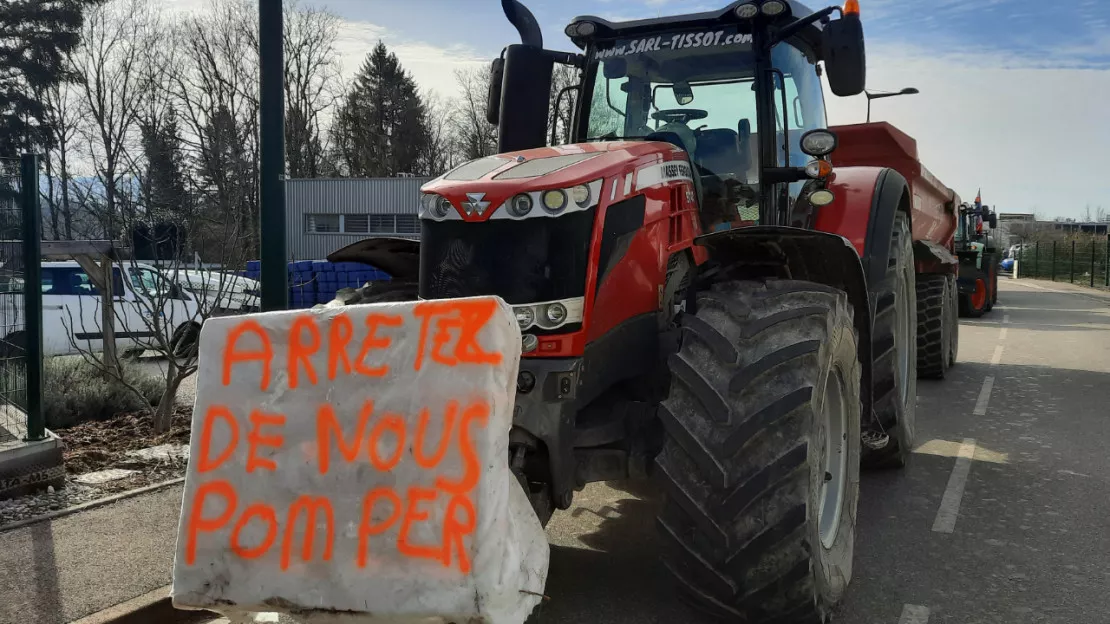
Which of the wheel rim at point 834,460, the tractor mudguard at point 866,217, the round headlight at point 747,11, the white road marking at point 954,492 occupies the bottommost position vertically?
the white road marking at point 954,492

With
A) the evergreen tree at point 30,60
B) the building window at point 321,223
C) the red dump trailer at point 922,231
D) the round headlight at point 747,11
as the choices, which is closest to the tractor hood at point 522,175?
the round headlight at point 747,11

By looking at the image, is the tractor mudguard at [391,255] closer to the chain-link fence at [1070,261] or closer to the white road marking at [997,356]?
the white road marking at [997,356]

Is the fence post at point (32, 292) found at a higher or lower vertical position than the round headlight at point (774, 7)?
lower

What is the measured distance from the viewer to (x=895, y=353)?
20.2 ft

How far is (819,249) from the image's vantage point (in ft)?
14.6

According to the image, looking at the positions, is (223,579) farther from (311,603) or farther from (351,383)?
(351,383)

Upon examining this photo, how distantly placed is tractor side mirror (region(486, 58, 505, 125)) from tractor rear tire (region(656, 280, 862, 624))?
82.6 inches

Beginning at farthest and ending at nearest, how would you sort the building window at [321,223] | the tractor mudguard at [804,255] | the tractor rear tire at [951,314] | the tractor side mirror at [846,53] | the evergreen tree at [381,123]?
the evergreen tree at [381,123]
the building window at [321,223]
the tractor rear tire at [951,314]
the tractor side mirror at [846,53]
the tractor mudguard at [804,255]

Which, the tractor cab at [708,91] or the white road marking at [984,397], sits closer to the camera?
the tractor cab at [708,91]

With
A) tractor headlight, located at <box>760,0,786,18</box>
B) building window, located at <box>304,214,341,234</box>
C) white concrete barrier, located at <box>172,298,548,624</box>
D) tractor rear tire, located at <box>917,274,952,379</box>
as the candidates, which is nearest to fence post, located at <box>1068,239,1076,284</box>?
building window, located at <box>304,214,341,234</box>

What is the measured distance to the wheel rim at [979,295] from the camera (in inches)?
817

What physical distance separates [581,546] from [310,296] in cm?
1247

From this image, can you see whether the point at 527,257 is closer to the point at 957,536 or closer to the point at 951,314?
the point at 957,536

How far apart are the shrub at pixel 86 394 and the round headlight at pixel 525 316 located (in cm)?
507
